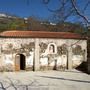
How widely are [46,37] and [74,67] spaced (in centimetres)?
484

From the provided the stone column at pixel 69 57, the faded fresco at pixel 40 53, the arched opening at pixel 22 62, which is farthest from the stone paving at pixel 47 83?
the arched opening at pixel 22 62

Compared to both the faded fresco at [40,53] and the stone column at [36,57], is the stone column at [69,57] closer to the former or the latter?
the faded fresco at [40,53]

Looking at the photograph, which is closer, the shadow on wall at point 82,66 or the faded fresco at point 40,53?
the faded fresco at point 40,53

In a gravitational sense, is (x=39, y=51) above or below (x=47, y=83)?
above

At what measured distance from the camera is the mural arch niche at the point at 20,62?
86.6ft

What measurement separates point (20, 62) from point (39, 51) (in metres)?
2.44

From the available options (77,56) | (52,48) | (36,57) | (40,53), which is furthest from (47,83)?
(77,56)

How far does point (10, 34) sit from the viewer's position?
26.4 meters

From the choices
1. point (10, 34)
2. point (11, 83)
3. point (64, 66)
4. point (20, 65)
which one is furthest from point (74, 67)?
point (11, 83)

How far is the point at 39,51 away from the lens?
26.6 metres

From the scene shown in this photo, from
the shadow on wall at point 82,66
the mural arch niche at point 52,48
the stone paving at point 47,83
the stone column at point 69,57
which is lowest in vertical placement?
the stone paving at point 47,83

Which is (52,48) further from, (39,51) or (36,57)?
(36,57)

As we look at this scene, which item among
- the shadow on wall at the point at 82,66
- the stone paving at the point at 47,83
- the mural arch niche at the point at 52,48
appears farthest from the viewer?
the shadow on wall at the point at 82,66

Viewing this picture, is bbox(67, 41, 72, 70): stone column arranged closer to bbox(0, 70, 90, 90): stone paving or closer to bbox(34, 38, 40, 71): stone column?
bbox(34, 38, 40, 71): stone column
